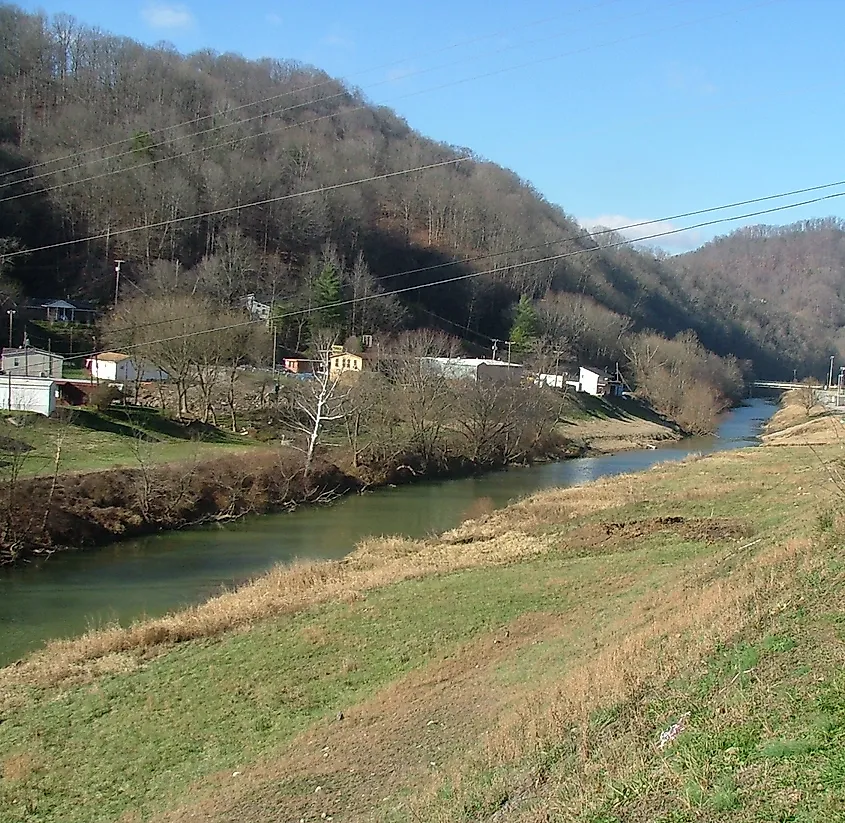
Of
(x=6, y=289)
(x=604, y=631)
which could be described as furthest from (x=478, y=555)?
(x=6, y=289)

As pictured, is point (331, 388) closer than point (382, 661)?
No

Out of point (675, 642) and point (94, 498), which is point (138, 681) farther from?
point (94, 498)

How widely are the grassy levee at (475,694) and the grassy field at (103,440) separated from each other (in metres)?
14.3

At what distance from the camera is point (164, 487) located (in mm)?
29016

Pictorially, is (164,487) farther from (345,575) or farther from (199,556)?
(345,575)

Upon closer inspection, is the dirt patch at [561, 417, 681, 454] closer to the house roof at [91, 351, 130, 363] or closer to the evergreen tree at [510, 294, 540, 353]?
the evergreen tree at [510, 294, 540, 353]

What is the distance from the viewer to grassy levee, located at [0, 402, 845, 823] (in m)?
6.07

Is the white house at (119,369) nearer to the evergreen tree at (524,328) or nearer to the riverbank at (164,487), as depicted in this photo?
the riverbank at (164,487)

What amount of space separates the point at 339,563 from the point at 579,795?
50.3 feet

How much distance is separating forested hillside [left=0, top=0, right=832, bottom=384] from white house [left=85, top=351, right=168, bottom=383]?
41.1ft

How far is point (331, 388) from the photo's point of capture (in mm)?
38906

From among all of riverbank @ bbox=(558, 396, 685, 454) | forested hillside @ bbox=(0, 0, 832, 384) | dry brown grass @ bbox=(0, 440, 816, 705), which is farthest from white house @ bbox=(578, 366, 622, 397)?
dry brown grass @ bbox=(0, 440, 816, 705)

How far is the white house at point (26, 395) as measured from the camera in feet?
114

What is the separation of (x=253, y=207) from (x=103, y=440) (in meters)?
50.0
